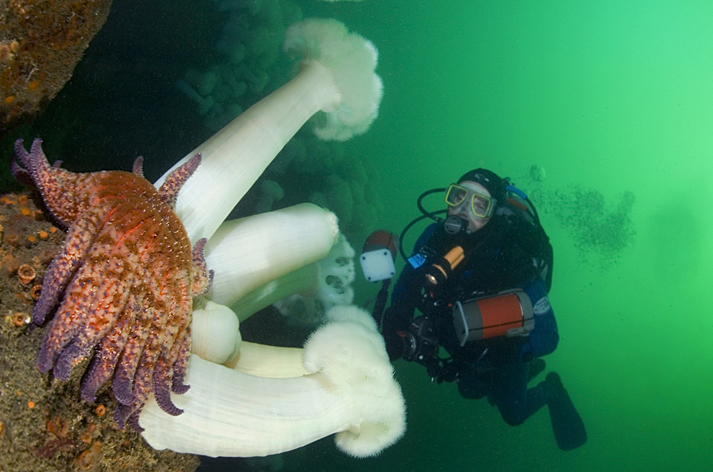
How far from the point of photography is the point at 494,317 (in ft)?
13.7

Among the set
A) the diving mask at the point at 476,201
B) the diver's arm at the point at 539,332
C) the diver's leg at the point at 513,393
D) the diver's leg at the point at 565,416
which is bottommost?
the diver's leg at the point at 565,416

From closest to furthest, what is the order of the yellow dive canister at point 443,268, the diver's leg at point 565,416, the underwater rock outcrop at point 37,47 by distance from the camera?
the underwater rock outcrop at point 37,47 < the yellow dive canister at point 443,268 < the diver's leg at point 565,416

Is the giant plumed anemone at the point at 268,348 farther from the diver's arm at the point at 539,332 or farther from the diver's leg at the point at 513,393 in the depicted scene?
the diver's leg at the point at 513,393

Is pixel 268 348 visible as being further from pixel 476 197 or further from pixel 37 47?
pixel 476 197

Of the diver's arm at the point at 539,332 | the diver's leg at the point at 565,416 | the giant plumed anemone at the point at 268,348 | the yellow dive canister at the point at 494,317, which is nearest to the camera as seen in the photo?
the giant plumed anemone at the point at 268,348

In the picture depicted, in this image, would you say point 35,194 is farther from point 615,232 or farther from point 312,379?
point 615,232

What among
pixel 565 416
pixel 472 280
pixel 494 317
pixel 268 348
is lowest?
pixel 565 416

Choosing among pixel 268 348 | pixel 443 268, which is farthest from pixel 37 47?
pixel 443 268

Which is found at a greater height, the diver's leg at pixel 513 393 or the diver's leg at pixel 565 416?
the diver's leg at pixel 513 393

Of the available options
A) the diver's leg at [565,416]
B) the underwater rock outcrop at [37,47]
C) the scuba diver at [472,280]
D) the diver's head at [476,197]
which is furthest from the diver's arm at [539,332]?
the underwater rock outcrop at [37,47]

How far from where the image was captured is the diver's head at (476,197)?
522cm

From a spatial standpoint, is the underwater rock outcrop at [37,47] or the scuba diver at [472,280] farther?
the scuba diver at [472,280]

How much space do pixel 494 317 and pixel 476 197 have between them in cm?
178

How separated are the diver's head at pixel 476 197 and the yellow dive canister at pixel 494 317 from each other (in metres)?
1.32
